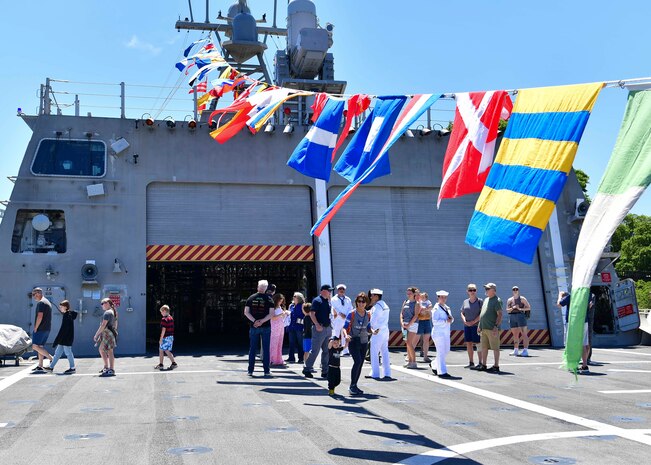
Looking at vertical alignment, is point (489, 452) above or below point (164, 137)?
below

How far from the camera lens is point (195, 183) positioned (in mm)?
19922

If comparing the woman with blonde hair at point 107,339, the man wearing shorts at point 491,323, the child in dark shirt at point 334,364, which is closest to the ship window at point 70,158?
the woman with blonde hair at point 107,339

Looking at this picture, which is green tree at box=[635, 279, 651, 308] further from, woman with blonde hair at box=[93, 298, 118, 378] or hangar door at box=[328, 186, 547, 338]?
woman with blonde hair at box=[93, 298, 118, 378]

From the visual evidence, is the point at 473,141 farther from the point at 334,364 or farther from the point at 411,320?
the point at 411,320

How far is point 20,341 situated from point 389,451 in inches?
468

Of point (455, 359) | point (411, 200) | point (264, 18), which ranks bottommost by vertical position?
point (455, 359)

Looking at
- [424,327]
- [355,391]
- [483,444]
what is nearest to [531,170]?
[483,444]

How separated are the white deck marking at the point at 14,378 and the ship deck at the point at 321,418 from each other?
0.04 meters

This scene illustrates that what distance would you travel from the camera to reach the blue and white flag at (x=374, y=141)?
8938mm

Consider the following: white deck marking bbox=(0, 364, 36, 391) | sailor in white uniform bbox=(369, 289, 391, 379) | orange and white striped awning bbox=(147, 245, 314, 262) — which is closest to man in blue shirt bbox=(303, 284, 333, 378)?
sailor in white uniform bbox=(369, 289, 391, 379)

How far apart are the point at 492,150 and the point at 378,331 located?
522cm

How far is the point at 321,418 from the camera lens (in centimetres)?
856

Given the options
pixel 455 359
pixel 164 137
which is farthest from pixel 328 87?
pixel 455 359

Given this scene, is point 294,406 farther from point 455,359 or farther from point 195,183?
point 195,183
